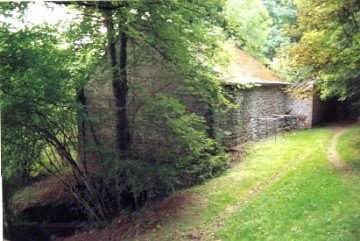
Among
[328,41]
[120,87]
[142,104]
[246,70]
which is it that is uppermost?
[328,41]

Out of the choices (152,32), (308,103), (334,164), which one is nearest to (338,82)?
(334,164)

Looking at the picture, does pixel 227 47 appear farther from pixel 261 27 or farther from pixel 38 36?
pixel 38 36

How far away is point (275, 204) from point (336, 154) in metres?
1.75

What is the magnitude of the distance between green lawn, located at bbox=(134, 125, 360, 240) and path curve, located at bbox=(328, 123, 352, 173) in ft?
0.29

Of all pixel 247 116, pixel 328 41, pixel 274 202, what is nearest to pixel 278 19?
pixel 247 116

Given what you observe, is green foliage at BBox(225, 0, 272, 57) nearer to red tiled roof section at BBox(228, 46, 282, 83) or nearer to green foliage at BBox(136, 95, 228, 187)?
red tiled roof section at BBox(228, 46, 282, 83)

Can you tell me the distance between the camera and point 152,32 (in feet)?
14.2

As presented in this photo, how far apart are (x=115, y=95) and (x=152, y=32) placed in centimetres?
101

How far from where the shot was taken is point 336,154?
5.19 metres

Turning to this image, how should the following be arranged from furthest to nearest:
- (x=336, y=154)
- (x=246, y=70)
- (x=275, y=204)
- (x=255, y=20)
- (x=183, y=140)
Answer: (x=246, y=70)
(x=255, y=20)
(x=336, y=154)
(x=183, y=140)
(x=275, y=204)

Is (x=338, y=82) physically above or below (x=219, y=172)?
above

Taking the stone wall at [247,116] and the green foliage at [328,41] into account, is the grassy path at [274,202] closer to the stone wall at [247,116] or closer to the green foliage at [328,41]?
the stone wall at [247,116]

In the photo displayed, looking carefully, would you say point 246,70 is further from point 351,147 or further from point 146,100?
point 146,100

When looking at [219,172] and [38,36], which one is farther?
[219,172]
